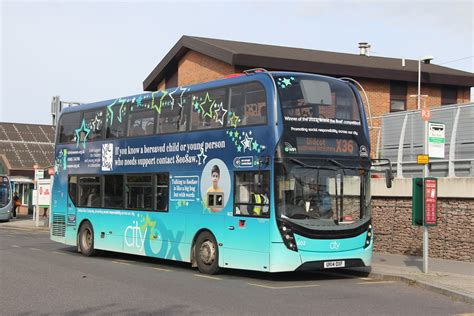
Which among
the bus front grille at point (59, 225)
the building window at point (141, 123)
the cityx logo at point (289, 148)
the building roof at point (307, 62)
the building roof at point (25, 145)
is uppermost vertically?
the building roof at point (307, 62)

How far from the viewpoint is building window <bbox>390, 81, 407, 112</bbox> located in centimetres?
3325

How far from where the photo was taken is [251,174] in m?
13.4

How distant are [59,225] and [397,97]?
19.3m

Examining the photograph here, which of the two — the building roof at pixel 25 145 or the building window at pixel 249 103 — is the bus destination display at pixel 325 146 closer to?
the building window at pixel 249 103

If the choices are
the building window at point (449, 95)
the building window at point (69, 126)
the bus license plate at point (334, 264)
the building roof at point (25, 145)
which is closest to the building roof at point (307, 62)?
the building window at point (449, 95)

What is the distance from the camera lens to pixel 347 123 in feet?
44.8

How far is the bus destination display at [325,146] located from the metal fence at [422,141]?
16.2 ft

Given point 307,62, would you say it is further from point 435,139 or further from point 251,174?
point 251,174

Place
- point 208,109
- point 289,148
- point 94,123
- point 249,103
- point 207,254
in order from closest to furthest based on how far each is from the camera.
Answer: point 289,148
point 249,103
point 207,254
point 208,109
point 94,123

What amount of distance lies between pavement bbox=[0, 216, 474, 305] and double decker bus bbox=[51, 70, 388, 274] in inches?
37.0

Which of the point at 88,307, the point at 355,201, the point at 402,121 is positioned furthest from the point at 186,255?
the point at 402,121

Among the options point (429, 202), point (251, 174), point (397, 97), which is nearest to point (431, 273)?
point (429, 202)

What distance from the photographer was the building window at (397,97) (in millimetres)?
33250

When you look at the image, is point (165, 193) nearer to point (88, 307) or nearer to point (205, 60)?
point (88, 307)
